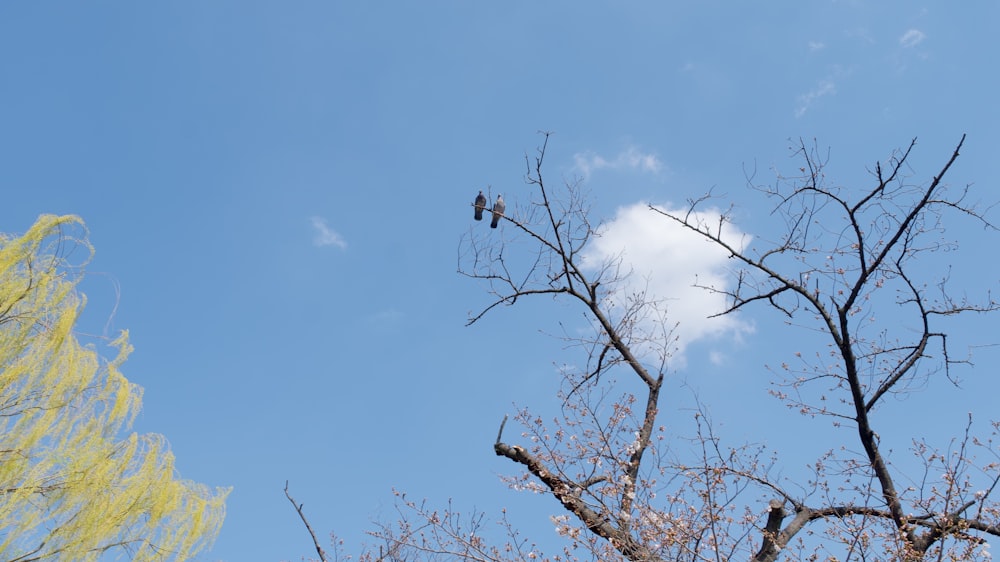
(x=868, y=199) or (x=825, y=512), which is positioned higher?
(x=868, y=199)

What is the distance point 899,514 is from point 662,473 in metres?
1.74

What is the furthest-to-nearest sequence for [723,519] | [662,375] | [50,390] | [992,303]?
[662,375]
[50,390]
[992,303]
[723,519]

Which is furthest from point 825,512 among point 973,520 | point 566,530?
point 566,530

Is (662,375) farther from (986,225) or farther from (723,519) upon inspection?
(986,225)

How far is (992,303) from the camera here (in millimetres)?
5402

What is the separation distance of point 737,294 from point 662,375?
1.23 meters

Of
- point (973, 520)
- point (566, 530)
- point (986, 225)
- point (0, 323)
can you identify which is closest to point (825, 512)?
point (973, 520)

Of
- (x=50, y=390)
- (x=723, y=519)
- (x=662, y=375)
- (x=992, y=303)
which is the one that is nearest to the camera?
(x=723, y=519)

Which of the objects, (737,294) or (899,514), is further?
(737,294)

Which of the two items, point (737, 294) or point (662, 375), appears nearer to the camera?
point (737, 294)

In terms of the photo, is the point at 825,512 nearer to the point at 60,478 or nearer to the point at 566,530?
the point at 566,530

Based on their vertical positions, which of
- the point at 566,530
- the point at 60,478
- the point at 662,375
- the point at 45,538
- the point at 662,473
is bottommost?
the point at 45,538

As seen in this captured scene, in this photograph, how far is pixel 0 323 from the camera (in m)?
5.72

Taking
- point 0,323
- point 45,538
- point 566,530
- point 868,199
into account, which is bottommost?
point 45,538
